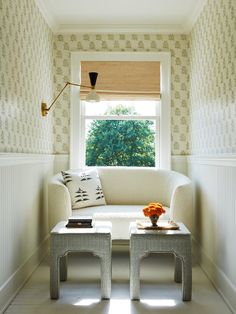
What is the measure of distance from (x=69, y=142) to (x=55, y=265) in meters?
2.25

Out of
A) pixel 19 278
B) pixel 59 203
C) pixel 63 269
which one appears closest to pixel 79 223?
pixel 63 269

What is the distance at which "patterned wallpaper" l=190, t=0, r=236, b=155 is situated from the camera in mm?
3057

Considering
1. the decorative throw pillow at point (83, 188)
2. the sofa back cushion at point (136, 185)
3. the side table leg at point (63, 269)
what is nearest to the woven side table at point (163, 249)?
the side table leg at point (63, 269)

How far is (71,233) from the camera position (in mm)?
3008

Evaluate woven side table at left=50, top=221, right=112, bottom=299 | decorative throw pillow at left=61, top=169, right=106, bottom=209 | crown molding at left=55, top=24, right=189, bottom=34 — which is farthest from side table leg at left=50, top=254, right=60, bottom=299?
crown molding at left=55, top=24, right=189, bottom=34

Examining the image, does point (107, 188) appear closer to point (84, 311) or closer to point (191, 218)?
point (191, 218)

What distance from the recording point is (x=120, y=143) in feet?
16.8

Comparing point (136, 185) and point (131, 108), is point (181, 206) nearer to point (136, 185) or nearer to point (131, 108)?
point (136, 185)

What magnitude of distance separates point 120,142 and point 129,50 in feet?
3.78

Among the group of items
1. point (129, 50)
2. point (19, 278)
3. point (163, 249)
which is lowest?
point (19, 278)

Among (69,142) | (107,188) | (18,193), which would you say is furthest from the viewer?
(69,142)

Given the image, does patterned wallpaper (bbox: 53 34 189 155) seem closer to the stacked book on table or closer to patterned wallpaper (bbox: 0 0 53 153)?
patterned wallpaper (bbox: 0 0 53 153)

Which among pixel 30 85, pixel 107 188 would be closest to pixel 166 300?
pixel 107 188

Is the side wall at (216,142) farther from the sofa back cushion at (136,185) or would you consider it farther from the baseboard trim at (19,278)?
the baseboard trim at (19,278)
